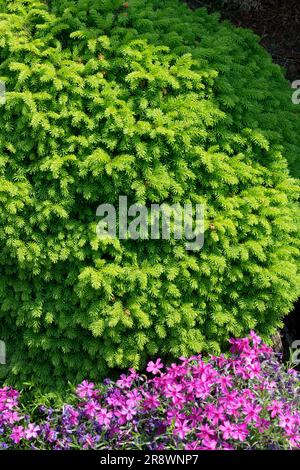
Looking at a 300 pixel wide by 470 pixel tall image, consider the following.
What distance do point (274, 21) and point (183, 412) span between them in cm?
286

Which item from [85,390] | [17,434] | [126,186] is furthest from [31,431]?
[126,186]

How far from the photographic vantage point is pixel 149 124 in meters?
2.93

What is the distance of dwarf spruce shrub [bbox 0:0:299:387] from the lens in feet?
9.68

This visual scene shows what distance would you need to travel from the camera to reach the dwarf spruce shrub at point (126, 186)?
295 cm

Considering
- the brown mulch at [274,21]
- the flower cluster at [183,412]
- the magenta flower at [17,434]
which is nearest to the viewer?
the flower cluster at [183,412]

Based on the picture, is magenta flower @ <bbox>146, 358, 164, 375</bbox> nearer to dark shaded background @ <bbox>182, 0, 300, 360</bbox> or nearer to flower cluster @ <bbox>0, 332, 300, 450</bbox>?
flower cluster @ <bbox>0, 332, 300, 450</bbox>

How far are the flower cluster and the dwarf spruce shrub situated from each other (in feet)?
0.59

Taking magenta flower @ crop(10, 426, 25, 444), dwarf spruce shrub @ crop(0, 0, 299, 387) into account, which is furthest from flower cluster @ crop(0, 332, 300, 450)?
dwarf spruce shrub @ crop(0, 0, 299, 387)

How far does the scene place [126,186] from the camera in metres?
2.96

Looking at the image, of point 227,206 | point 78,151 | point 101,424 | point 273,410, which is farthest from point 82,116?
point 273,410

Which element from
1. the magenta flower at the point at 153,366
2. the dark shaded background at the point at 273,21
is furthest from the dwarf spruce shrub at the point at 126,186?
the dark shaded background at the point at 273,21

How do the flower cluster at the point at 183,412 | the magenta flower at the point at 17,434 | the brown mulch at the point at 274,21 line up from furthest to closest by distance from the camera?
1. the brown mulch at the point at 274,21
2. the magenta flower at the point at 17,434
3. the flower cluster at the point at 183,412

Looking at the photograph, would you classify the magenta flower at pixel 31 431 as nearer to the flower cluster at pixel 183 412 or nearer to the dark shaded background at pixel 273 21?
the flower cluster at pixel 183 412

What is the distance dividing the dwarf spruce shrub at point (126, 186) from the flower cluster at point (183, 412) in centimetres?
18
